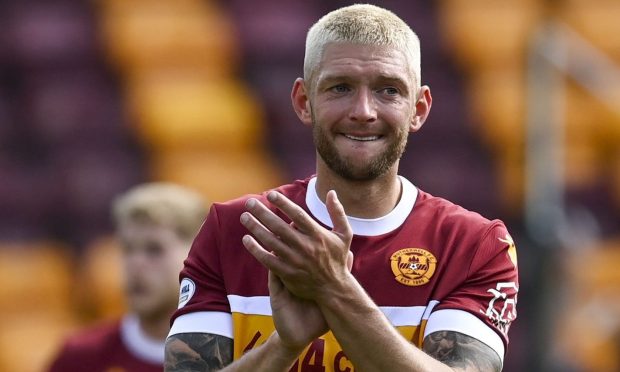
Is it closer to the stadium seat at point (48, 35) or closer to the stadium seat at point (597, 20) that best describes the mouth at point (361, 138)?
the stadium seat at point (48, 35)

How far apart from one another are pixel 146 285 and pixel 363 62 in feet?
8.35

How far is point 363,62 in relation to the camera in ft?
11.6

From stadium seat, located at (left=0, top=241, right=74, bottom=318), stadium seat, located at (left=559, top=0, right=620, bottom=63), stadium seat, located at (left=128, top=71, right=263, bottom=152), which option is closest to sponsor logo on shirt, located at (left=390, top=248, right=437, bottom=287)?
stadium seat, located at (left=0, top=241, right=74, bottom=318)

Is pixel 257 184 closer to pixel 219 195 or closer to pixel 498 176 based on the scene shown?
pixel 219 195

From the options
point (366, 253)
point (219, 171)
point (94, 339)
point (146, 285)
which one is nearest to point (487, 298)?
point (366, 253)

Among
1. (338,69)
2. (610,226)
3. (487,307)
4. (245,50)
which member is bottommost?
(610,226)

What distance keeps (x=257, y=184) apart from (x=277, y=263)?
654cm

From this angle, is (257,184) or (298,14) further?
(298,14)

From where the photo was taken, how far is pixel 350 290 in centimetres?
332

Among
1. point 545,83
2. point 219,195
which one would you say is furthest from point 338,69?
point 219,195

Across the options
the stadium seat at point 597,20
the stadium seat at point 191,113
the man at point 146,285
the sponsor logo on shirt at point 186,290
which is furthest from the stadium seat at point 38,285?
the sponsor logo on shirt at point 186,290

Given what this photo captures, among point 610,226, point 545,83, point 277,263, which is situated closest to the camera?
point 277,263

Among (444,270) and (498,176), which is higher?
(444,270)

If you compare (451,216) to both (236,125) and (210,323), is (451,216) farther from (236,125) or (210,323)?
(236,125)
